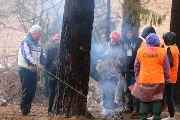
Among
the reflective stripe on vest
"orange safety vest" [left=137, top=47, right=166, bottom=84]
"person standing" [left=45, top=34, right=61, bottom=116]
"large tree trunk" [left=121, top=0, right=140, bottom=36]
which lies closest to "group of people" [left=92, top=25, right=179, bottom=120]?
"orange safety vest" [left=137, top=47, right=166, bottom=84]

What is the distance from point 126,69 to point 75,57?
5.89 ft

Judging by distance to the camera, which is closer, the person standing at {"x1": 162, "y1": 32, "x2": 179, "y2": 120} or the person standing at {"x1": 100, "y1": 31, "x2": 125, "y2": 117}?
the person standing at {"x1": 162, "y1": 32, "x2": 179, "y2": 120}

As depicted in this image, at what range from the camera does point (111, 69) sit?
7727 millimetres

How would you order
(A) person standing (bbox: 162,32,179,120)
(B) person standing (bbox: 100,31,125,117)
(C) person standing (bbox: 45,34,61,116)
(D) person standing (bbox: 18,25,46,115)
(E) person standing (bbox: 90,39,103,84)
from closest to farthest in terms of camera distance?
(A) person standing (bbox: 162,32,179,120), (D) person standing (bbox: 18,25,46,115), (C) person standing (bbox: 45,34,61,116), (B) person standing (bbox: 100,31,125,117), (E) person standing (bbox: 90,39,103,84)

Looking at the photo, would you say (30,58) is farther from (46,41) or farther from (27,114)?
(46,41)

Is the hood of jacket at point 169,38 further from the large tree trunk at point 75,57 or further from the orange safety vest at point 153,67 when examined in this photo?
the large tree trunk at point 75,57

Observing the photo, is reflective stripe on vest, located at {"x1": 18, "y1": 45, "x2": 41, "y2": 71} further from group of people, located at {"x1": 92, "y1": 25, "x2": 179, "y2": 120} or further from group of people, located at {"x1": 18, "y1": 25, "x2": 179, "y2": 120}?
group of people, located at {"x1": 92, "y1": 25, "x2": 179, "y2": 120}

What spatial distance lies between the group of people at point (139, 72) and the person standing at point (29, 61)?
1.49 meters

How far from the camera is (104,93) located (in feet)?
26.1

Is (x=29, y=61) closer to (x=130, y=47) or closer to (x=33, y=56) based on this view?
(x=33, y=56)

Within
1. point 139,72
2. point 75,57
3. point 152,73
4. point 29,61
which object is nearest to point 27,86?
point 29,61

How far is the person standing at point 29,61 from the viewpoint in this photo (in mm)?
7188

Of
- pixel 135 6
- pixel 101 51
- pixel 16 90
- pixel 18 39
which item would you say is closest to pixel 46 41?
pixel 16 90

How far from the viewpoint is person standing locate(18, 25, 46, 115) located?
7.19 m
